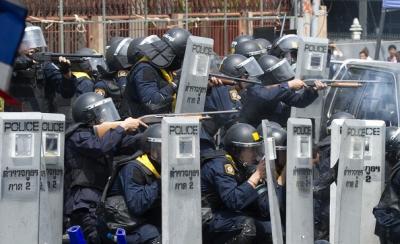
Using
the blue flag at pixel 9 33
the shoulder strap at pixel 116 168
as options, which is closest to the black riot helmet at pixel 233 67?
the shoulder strap at pixel 116 168

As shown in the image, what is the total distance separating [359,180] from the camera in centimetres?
845

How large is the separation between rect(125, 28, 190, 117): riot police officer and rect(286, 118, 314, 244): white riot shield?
2150 millimetres

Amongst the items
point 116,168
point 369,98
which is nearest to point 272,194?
point 116,168

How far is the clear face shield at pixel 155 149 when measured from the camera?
8297 millimetres

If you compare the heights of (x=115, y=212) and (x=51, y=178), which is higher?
(x=51, y=178)

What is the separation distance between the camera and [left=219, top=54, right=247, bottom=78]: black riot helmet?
1093 cm

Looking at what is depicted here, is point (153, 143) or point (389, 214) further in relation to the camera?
point (389, 214)

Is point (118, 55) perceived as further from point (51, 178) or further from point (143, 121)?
point (51, 178)

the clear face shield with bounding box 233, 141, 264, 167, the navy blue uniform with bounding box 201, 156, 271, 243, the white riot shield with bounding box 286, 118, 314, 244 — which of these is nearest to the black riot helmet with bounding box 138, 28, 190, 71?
the clear face shield with bounding box 233, 141, 264, 167

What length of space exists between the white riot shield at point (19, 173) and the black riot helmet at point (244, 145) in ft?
5.86

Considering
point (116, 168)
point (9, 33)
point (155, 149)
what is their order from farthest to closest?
1. point (116, 168)
2. point (155, 149)
3. point (9, 33)

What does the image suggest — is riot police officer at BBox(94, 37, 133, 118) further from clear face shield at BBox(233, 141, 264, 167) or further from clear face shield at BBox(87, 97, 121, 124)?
clear face shield at BBox(233, 141, 264, 167)

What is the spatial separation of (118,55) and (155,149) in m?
4.26

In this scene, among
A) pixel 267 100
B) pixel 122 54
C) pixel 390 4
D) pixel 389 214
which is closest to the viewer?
pixel 389 214
